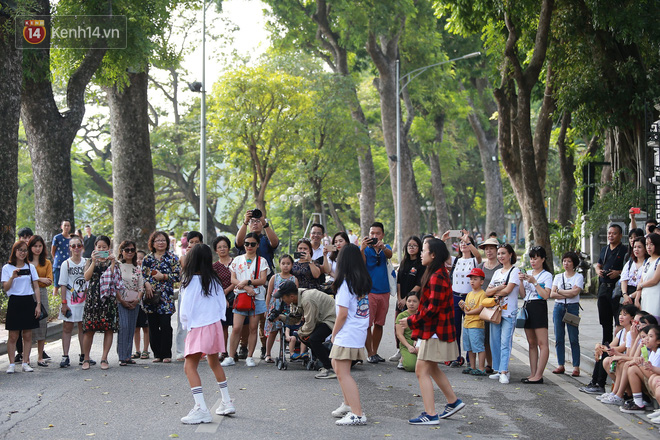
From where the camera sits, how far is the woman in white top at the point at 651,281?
344 inches

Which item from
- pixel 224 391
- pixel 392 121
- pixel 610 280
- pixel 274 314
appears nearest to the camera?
pixel 224 391

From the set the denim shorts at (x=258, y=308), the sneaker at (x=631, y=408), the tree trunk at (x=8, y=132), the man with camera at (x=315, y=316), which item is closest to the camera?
the sneaker at (x=631, y=408)

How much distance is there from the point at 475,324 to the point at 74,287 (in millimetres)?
5309

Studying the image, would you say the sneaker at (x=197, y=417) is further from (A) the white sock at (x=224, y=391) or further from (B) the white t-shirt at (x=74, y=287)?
(B) the white t-shirt at (x=74, y=287)

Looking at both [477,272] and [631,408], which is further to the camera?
[477,272]

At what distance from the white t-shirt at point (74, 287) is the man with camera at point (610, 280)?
22.3 ft

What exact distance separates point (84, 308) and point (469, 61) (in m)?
29.8

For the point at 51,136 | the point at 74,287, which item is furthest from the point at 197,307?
the point at 51,136

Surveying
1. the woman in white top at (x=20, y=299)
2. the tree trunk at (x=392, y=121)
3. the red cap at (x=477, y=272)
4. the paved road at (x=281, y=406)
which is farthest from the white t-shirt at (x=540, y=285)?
the tree trunk at (x=392, y=121)

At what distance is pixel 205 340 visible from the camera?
24.1 feet

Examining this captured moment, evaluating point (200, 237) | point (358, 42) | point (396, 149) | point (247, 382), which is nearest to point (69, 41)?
point (200, 237)

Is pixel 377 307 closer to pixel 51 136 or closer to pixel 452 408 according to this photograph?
pixel 452 408

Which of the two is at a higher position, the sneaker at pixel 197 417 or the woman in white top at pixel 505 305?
the woman in white top at pixel 505 305

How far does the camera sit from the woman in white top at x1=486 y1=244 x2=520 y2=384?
31.3ft
